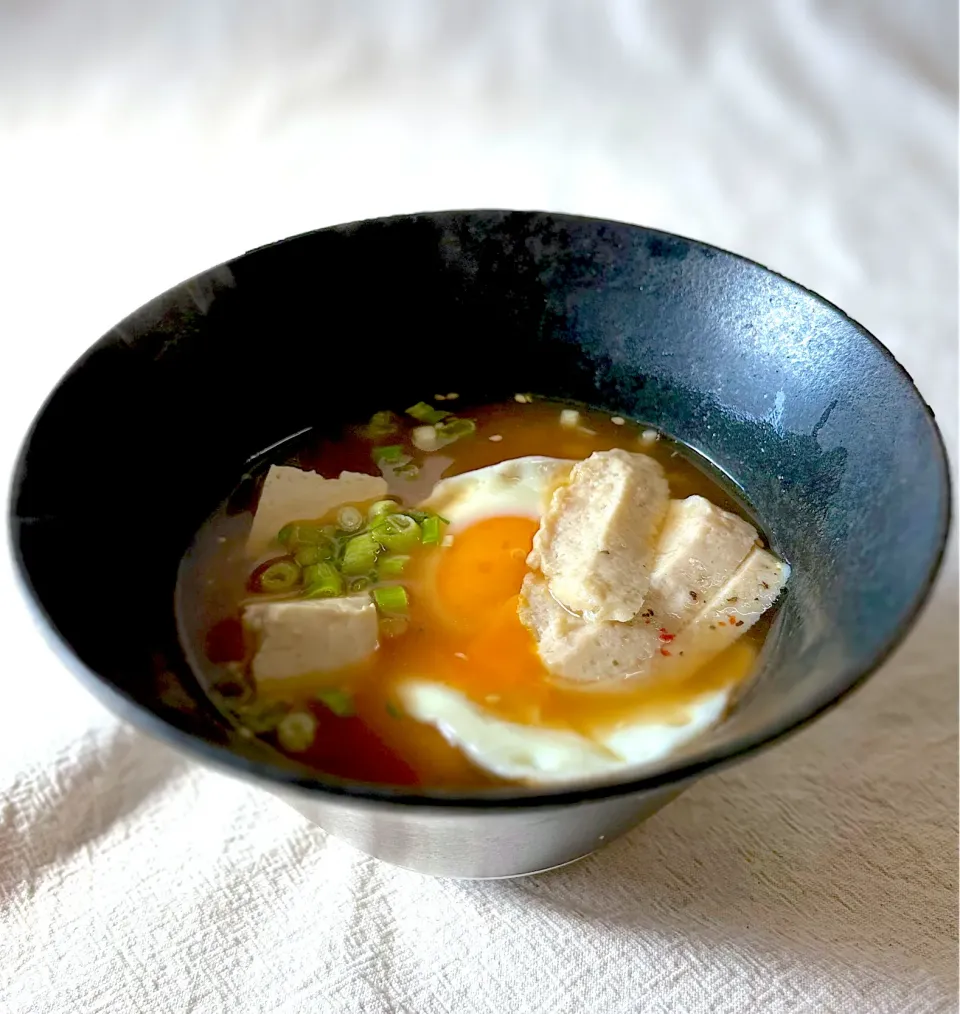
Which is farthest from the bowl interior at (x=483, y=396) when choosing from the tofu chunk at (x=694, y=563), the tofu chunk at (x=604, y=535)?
the tofu chunk at (x=604, y=535)

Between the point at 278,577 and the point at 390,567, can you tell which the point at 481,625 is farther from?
the point at 278,577

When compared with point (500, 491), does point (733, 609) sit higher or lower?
lower

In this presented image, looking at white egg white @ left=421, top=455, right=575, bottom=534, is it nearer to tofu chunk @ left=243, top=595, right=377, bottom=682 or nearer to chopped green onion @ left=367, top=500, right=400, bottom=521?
chopped green onion @ left=367, top=500, right=400, bottom=521

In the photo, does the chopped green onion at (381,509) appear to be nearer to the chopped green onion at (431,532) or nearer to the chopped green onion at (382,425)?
the chopped green onion at (431,532)

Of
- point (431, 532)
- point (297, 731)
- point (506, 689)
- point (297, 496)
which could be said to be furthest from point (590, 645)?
point (297, 496)

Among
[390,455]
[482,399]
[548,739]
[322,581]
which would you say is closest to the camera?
[548,739]

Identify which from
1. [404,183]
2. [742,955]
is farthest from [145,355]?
[404,183]
